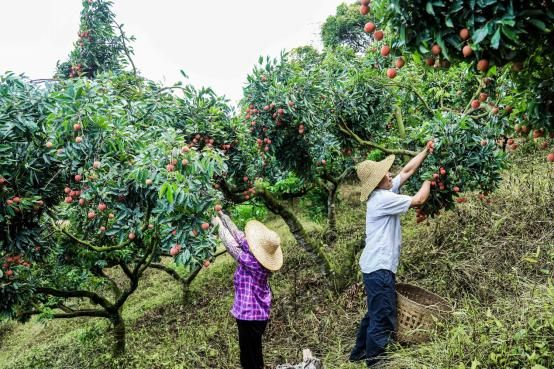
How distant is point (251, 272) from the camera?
3.85 meters

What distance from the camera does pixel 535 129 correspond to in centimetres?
242

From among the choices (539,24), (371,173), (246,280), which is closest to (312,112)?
(371,173)

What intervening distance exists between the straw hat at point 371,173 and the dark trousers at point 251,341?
1447 mm

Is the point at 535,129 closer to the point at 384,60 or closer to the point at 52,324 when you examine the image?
the point at 384,60

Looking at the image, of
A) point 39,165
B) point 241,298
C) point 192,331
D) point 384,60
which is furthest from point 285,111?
point 192,331

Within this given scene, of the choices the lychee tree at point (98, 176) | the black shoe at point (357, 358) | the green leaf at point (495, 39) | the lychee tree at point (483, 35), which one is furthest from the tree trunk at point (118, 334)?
the green leaf at point (495, 39)

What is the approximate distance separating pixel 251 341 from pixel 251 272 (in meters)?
0.64

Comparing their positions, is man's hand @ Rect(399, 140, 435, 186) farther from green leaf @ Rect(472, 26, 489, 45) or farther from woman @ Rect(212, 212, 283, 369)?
green leaf @ Rect(472, 26, 489, 45)

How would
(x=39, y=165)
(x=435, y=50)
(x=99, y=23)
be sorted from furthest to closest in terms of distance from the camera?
(x=99, y=23) < (x=39, y=165) < (x=435, y=50)

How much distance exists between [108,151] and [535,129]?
9.19 feet

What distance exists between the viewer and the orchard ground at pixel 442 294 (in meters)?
3.17

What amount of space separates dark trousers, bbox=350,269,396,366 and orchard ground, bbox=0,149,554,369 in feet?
0.52

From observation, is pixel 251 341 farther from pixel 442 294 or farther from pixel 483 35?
pixel 483 35

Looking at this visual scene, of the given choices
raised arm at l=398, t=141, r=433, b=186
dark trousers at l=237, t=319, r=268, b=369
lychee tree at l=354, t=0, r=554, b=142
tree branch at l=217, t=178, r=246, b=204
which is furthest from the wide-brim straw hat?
lychee tree at l=354, t=0, r=554, b=142
